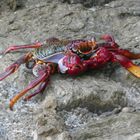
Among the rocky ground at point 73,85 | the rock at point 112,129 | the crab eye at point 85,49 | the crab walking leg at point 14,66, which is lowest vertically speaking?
the rocky ground at point 73,85

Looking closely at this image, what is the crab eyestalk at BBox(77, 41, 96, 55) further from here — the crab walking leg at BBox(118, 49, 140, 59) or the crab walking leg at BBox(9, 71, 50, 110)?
the crab walking leg at BBox(9, 71, 50, 110)

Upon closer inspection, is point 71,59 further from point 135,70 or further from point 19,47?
point 19,47

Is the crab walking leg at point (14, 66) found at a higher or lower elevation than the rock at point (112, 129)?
lower

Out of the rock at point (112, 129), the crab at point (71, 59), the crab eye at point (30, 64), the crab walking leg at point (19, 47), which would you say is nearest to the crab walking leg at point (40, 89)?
the crab at point (71, 59)

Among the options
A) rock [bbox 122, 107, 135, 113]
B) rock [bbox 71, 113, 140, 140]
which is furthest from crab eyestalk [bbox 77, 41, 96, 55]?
rock [bbox 71, 113, 140, 140]

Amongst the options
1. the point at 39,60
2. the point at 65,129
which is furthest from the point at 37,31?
the point at 65,129

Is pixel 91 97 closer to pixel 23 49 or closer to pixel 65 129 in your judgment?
pixel 65 129

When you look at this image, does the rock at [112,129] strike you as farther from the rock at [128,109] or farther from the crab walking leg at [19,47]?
the crab walking leg at [19,47]
